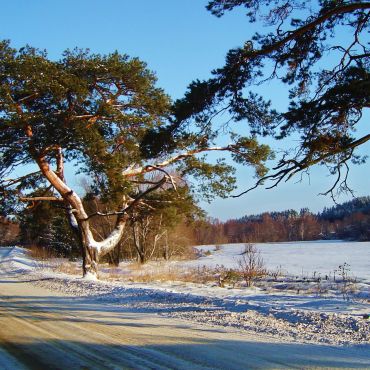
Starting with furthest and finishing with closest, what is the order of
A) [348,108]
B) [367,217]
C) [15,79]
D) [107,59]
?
[367,217] < [107,59] < [15,79] < [348,108]

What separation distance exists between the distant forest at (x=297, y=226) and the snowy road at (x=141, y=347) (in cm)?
9368

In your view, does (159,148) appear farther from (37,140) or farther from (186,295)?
(37,140)

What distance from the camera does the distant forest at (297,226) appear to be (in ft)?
344

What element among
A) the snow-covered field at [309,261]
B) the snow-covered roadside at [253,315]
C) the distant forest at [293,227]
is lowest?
the snow-covered field at [309,261]

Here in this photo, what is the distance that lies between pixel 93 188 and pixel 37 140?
3626 mm

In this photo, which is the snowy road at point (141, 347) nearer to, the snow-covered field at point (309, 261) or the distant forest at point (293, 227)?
the snow-covered field at point (309, 261)

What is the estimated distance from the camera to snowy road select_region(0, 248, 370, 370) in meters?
5.32

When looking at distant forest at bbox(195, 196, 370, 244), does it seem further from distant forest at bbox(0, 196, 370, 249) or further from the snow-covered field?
the snow-covered field

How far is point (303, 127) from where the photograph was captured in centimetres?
948

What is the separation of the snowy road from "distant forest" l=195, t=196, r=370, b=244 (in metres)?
93.7

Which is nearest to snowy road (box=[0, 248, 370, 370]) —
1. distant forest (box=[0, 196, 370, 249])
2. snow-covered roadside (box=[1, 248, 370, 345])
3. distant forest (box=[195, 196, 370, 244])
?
snow-covered roadside (box=[1, 248, 370, 345])

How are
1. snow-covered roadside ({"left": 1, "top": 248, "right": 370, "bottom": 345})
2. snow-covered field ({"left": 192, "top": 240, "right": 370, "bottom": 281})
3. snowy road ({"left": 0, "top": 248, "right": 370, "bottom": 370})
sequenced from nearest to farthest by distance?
snowy road ({"left": 0, "top": 248, "right": 370, "bottom": 370}) < snow-covered roadside ({"left": 1, "top": 248, "right": 370, "bottom": 345}) < snow-covered field ({"left": 192, "top": 240, "right": 370, "bottom": 281})

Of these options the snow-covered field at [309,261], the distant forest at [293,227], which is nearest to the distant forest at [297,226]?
the distant forest at [293,227]

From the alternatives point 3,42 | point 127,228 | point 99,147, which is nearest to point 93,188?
point 99,147
